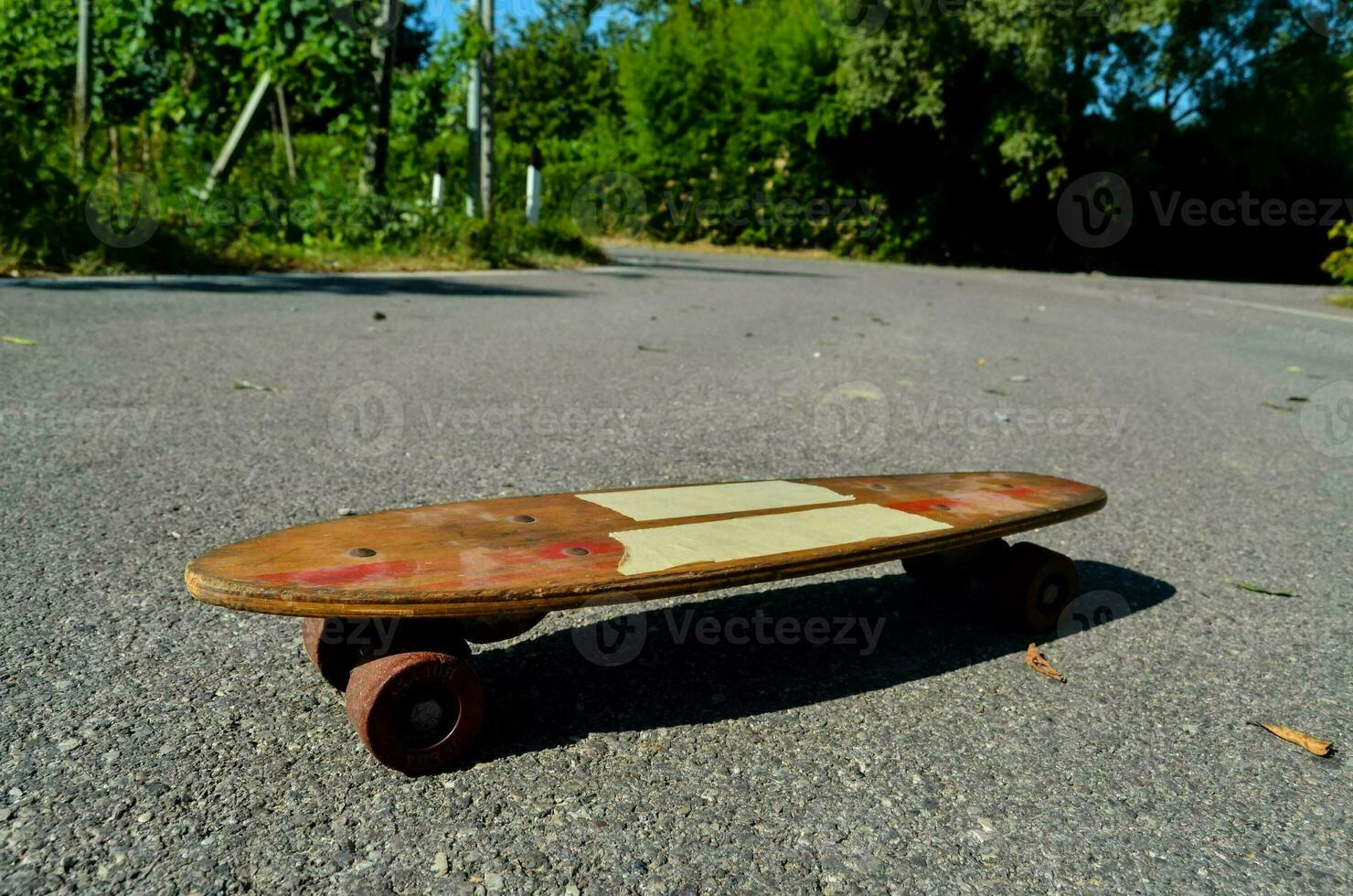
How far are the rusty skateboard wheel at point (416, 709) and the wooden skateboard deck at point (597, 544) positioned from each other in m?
0.12

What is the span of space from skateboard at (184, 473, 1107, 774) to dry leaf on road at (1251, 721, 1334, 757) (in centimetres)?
53

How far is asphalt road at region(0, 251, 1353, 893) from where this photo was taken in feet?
4.94

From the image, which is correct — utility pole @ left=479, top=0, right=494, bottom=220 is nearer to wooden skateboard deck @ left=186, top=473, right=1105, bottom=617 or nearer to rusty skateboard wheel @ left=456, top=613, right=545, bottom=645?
wooden skateboard deck @ left=186, top=473, right=1105, bottom=617

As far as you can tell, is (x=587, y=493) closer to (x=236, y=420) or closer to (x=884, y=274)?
(x=236, y=420)

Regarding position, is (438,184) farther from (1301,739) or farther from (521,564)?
(1301,739)

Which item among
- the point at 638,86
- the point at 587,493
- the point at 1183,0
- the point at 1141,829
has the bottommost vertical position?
the point at 1141,829

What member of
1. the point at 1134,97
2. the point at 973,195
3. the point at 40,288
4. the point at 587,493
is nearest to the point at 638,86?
the point at 973,195

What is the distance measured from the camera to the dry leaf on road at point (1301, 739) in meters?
1.92

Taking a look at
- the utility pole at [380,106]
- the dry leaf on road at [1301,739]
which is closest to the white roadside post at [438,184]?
the utility pole at [380,106]

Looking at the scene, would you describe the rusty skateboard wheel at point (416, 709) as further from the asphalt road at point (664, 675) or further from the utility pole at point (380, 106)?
the utility pole at point (380, 106)

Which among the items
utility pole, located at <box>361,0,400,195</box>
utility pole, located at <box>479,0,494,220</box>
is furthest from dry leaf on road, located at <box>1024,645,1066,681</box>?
utility pole, located at <box>479,0,494,220</box>

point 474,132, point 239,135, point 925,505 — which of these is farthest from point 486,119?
point 925,505

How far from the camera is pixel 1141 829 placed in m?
1.64

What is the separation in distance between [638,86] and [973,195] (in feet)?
24.3
